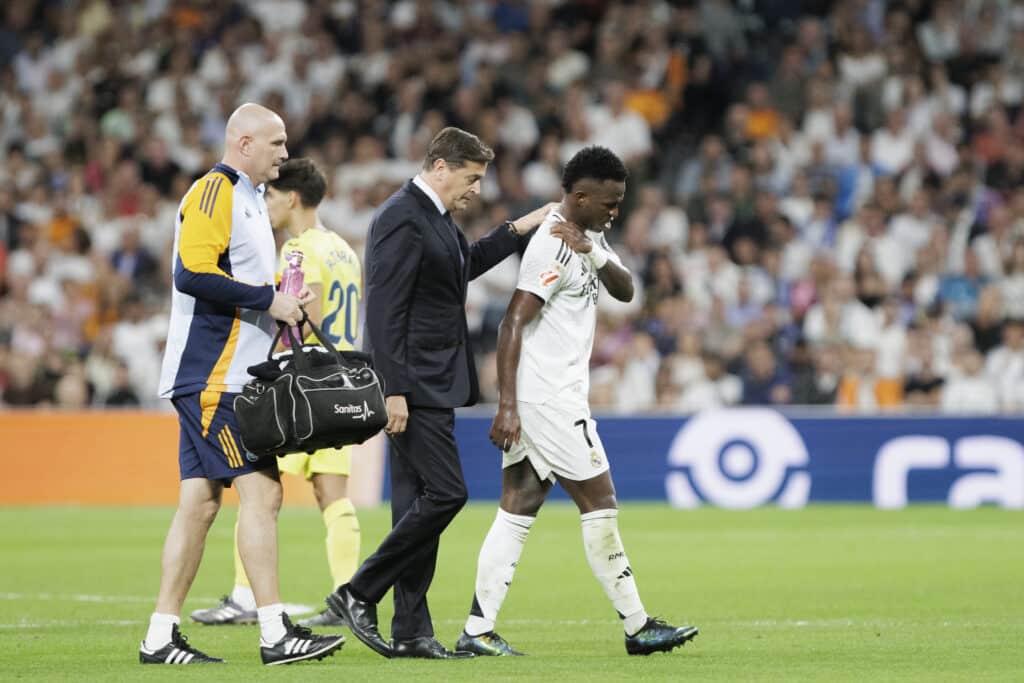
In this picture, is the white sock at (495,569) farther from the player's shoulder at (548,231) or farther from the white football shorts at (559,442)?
the player's shoulder at (548,231)

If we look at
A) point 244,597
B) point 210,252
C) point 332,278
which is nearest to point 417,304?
point 210,252

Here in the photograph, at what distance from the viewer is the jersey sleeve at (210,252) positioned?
23.5 ft

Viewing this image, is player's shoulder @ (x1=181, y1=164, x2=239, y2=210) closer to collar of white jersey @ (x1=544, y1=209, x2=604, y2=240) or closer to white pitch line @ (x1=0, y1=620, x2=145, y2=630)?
collar of white jersey @ (x1=544, y1=209, x2=604, y2=240)

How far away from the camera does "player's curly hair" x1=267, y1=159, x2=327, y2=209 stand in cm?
945

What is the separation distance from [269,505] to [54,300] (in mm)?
14449

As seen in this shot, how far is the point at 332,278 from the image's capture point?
9336 millimetres

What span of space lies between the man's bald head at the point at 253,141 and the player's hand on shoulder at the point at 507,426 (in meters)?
1.56

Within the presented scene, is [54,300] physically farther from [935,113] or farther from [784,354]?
[935,113]

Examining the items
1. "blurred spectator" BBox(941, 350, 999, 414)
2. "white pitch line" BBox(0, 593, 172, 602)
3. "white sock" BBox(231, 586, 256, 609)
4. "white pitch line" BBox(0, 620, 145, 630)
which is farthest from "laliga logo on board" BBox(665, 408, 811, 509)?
"white pitch line" BBox(0, 620, 145, 630)

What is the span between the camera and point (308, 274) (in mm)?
9258

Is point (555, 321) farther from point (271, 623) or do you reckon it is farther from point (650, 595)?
point (650, 595)

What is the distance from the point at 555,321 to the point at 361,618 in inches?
64.7

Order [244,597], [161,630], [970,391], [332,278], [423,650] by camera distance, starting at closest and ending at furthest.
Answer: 1. [161,630]
2. [423,650]
3. [332,278]
4. [244,597]
5. [970,391]

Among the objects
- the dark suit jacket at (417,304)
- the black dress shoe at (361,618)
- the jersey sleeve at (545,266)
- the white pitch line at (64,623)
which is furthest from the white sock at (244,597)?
the jersey sleeve at (545,266)
